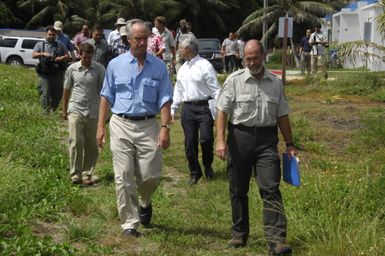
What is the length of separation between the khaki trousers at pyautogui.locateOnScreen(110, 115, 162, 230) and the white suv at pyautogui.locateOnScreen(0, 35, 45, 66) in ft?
91.3

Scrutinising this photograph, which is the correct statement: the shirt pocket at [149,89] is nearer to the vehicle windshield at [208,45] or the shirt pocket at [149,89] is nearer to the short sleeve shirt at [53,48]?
the short sleeve shirt at [53,48]

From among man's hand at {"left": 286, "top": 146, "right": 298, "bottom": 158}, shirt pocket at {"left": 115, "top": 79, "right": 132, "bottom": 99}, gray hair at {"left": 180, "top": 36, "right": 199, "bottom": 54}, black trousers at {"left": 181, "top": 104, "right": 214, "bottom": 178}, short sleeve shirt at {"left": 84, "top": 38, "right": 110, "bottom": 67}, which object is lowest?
black trousers at {"left": 181, "top": 104, "right": 214, "bottom": 178}

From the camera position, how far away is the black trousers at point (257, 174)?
5652 millimetres

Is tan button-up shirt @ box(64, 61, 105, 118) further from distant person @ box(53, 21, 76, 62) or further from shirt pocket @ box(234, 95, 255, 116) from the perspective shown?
distant person @ box(53, 21, 76, 62)

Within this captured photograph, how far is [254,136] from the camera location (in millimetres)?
5816

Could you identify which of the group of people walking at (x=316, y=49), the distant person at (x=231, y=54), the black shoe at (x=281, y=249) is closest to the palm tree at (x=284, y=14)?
the distant person at (x=231, y=54)

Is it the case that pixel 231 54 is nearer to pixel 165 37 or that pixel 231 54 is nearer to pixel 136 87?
pixel 165 37

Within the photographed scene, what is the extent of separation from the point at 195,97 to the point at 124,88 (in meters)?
2.24

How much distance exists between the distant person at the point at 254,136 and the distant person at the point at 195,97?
236 centimetres

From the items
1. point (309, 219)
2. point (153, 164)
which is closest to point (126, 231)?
point (153, 164)

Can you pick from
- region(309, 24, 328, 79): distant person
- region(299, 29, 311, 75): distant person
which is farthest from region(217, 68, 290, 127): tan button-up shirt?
region(299, 29, 311, 75): distant person

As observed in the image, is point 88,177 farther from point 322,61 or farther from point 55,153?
point 322,61

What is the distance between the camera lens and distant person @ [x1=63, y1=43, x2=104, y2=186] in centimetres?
842

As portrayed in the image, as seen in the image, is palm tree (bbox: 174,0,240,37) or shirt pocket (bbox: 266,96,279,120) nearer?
shirt pocket (bbox: 266,96,279,120)
